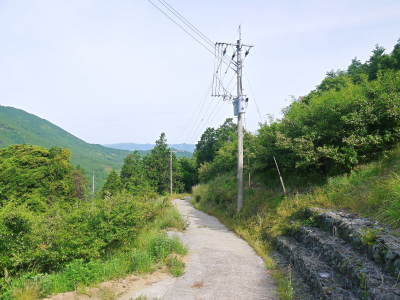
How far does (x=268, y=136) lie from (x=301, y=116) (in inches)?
79.0

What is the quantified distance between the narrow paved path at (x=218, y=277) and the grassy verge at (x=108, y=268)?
489mm

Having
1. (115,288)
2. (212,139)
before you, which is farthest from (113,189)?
(212,139)

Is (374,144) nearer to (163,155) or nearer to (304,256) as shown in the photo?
(304,256)

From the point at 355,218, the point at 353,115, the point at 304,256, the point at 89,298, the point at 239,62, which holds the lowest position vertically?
the point at 89,298

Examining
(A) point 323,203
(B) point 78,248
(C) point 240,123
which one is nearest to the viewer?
(B) point 78,248

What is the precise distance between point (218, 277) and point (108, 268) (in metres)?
2.72

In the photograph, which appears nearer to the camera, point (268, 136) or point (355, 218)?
point (355, 218)

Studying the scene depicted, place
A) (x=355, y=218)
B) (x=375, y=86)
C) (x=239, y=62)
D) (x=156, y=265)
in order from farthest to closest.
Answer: (x=239, y=62), (x=375, y=86), (x=156, y=265), (x=355, y=218)

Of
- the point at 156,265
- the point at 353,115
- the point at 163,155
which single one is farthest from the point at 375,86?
the point at 163,155

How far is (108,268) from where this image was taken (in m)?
6.58

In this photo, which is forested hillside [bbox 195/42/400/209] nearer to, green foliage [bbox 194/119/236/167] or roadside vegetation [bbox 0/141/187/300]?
roadside vegetation [bbox 0/141/187/300]

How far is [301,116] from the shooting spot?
10719mm

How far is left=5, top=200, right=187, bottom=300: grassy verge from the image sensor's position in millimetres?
5484

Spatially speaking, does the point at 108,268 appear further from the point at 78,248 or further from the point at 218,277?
Answer: the point at 218,277
